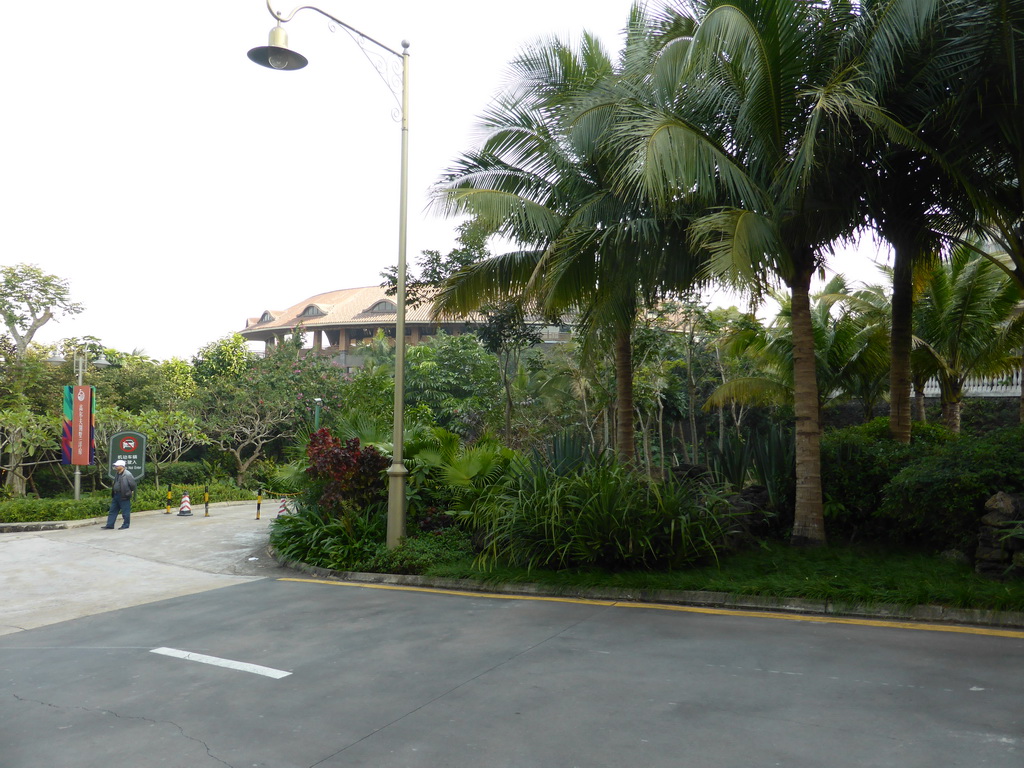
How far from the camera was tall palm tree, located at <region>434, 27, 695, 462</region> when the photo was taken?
428 inches

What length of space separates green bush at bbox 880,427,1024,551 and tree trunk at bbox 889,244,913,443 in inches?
82.1

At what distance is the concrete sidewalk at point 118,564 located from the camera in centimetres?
1020

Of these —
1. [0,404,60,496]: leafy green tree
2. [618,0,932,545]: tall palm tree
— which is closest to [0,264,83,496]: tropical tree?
[0,404,60,496]: leafy green tree

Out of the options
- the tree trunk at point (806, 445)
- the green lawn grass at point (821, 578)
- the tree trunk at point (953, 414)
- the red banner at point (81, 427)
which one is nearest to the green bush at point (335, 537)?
the green lawn grass at point (821, 578)

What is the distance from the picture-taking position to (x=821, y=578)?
8.31 meters

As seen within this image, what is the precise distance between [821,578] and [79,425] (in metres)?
20.8

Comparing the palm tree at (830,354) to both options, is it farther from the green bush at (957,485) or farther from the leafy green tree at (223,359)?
the leafy green tree at (223,359)

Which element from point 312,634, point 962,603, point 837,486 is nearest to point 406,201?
point 312,634

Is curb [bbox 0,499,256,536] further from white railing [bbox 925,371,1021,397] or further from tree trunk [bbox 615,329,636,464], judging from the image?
white railing [bbox 925,371,1021,397]

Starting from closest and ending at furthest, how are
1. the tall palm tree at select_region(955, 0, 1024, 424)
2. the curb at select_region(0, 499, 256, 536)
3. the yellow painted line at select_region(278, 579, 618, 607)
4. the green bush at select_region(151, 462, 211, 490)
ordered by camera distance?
the tall palm tree at select_region(955, 0, 1024, 424), the yellow painted line at select_region(278, 579, 618, 607), the curb at select_region(0, 499, 256, 536), the green bush at select_region(151, 462, 211, 490)

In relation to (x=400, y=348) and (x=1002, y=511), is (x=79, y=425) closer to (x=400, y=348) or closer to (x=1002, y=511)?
(x=400, y=348)

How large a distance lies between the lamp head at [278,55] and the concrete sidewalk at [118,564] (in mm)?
7059

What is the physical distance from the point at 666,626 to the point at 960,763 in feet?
11.4

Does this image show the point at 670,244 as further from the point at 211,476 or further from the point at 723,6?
the point at 211,476
